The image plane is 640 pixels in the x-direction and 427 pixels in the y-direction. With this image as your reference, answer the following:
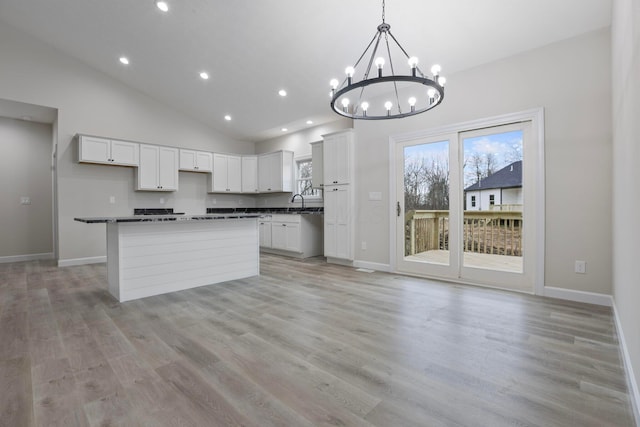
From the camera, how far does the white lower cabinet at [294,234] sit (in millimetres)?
5996

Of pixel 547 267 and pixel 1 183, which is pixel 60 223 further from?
pixel 547 267

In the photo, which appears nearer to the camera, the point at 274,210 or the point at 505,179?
the point at 505,179

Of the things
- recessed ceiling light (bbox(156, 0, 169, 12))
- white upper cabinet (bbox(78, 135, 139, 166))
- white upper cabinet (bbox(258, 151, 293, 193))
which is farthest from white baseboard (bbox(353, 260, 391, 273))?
white upper cabinet (bbox(78, 135, 139, 166))

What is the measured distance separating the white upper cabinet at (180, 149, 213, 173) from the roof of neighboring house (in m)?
5.55

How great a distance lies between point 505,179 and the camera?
12.0ft

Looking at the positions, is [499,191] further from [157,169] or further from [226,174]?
[157,169]

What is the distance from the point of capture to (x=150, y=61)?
16.6ft

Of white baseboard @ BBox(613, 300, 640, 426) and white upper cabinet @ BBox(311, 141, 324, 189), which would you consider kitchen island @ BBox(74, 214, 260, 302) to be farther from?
white baseboard @ BBox(613, 300, 640, 426)

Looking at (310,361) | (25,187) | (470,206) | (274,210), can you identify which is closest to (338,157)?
(470,206)

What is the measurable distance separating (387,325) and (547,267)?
Result: 214 cm

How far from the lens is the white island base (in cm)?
326

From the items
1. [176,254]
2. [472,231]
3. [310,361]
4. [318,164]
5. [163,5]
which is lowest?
[310,361]

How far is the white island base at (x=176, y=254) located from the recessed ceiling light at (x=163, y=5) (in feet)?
9.05

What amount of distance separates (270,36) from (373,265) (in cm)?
368
